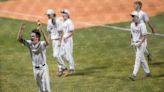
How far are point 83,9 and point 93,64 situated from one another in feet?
34.7

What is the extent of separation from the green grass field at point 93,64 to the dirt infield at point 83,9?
1.68 meters

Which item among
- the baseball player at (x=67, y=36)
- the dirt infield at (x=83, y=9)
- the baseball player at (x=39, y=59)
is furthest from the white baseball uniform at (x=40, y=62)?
the dirt infield at (x=83, y=9)

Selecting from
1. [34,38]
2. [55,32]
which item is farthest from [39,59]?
[55,32]

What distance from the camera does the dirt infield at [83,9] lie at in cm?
2698

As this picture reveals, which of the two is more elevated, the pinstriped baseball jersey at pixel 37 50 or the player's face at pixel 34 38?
the player's face at pixel 34 38

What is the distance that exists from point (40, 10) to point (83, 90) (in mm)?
14141

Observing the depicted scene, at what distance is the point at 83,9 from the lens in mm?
29109

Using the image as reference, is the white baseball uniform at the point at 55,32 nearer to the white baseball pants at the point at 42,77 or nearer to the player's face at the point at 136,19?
the player's face at the point at 136,19

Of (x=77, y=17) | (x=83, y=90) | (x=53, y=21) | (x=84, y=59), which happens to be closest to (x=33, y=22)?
(x=77, y=17)

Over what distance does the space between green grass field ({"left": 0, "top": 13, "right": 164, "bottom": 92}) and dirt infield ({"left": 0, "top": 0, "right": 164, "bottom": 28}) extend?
5.52 ft

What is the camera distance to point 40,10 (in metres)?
29.1

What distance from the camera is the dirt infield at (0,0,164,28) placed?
2698cm

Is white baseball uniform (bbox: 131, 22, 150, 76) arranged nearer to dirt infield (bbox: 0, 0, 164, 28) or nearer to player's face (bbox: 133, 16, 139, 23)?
player's face (bbox: 133, 16, 139, 23)

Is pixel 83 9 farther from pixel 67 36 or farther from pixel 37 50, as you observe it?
pixel 37 50
